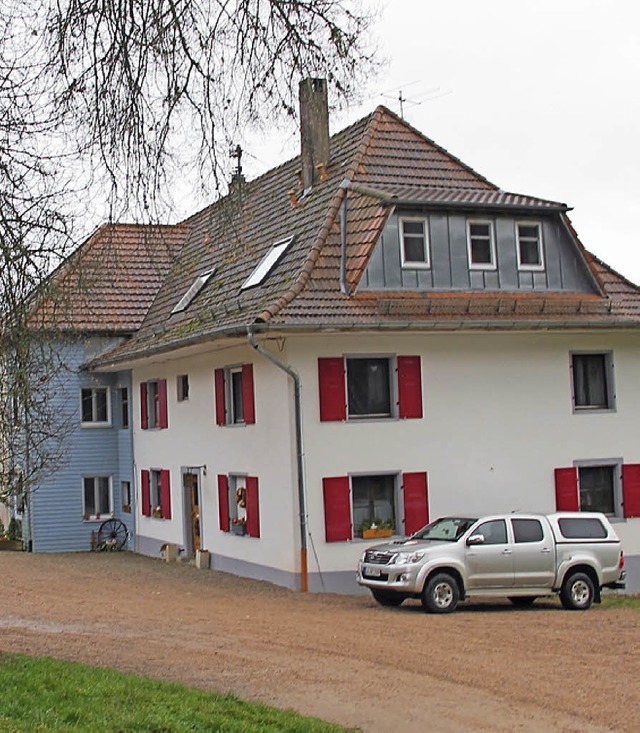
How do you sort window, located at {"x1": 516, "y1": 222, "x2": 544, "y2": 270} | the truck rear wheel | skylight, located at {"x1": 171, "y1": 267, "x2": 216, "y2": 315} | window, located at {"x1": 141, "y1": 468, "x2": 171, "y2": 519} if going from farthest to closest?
window, located at {"x1": 141, "y1": 468, "x2": 171, "y2": 519} → skylight, located at {"x1": 171, "y1": 267, "x2": 216, "y2": 315} → window, located at {"x1": 516, "y1": 222, "x2": 544, "y2": 270} → the truck rear wheel

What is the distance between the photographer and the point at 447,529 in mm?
20484

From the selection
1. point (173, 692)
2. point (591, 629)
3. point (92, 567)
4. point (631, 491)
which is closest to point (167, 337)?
point (92, 567)

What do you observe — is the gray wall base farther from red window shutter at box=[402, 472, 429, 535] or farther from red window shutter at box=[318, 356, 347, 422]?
red window shutter at box=[318, 356, 347, 422]

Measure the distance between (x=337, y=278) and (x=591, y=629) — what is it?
28.6 feet

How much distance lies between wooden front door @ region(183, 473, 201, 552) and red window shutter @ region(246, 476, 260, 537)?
14.7 ft

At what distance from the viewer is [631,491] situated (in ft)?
81.5

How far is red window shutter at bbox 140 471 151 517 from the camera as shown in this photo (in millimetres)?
32312

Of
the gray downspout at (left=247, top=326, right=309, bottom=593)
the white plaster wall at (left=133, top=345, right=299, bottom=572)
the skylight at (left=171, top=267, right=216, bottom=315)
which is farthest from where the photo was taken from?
the skylight at (left=171, top=267, right=216, bottom=315)

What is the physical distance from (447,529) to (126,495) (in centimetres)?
1613

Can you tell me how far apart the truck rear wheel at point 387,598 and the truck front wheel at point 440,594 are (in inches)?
32.3

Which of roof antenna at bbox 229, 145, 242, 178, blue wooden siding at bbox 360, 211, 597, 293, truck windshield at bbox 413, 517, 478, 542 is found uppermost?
blue wooden siding at bbox 360, 211, 597, 293

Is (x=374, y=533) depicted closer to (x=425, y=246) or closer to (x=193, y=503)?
(x=425, y=246)

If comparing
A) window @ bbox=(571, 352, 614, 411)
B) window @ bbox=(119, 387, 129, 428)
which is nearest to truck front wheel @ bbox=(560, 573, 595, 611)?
window @ bbox=(571, 352, 614, 411)

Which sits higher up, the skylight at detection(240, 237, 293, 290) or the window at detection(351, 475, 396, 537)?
the skylight at detection(240, 237, 293, 290)
